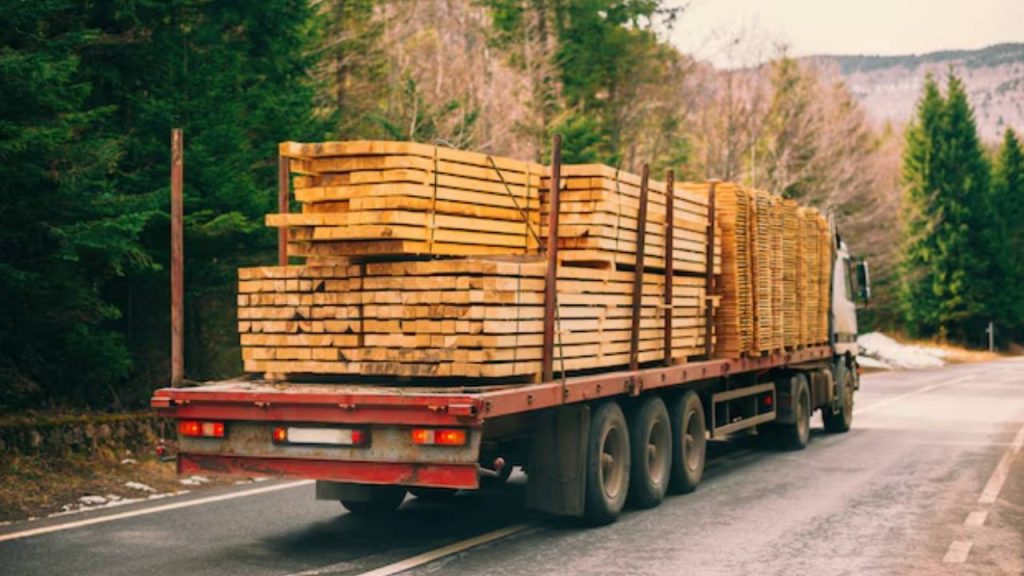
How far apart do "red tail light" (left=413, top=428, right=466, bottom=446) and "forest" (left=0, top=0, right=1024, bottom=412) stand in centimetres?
325

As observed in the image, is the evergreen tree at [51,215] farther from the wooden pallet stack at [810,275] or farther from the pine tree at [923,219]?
the pine tree at [923,219]

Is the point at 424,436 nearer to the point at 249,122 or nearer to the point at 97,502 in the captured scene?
the point at 97,502

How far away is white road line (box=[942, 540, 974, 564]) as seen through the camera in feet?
27.8

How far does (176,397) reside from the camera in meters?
8.81

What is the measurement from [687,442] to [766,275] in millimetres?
2969

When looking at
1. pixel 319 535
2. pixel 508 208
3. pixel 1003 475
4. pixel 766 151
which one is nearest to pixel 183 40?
pixel 508 208

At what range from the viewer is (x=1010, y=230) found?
278 ft

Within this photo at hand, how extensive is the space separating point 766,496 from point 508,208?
3806mm

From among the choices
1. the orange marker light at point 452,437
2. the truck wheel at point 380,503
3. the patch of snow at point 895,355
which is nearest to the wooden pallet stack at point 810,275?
the truck wheel at point 380,503

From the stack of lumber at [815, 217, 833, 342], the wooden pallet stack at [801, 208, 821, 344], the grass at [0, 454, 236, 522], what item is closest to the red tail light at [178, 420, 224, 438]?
the grass at [0, 454, 236, 522]

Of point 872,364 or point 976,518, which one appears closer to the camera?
point 976,518

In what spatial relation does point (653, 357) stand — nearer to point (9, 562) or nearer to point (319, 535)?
point (319, 535)

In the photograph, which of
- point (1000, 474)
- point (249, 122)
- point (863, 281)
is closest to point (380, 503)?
point (249, 122)

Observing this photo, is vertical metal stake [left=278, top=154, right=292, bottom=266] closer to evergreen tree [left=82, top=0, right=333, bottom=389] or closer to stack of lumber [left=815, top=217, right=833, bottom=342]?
evergreen tree [left=82, top=0, right=333, bottom=389]
